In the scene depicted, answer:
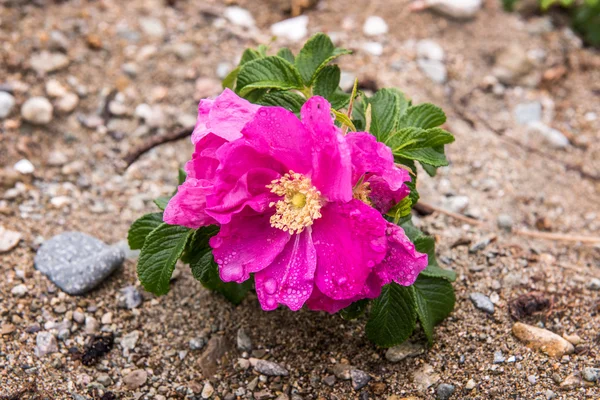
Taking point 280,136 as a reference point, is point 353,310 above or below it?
below

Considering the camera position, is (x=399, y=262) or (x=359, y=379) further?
(x=359, y=379)

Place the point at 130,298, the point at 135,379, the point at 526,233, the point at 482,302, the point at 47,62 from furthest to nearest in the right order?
the point at 47,62
the point at 526,233
the point at 130,298
the point at 482,302
the point at 135,379

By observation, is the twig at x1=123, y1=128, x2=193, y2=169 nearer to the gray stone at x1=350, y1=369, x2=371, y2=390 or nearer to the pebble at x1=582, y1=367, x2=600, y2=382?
the gray stone at x1=350, y1=369, x2=371, y2=390

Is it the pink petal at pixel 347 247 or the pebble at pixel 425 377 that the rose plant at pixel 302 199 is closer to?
the pink petal at pixel 347 247

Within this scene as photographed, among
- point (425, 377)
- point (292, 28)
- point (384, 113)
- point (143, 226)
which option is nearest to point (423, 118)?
point (384, 113)

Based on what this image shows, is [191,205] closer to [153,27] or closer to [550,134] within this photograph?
[153,27]

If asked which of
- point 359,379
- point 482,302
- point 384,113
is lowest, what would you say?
point 359,379

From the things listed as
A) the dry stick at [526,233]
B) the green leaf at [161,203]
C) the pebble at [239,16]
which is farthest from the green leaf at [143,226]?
the pebble at [239,16]
